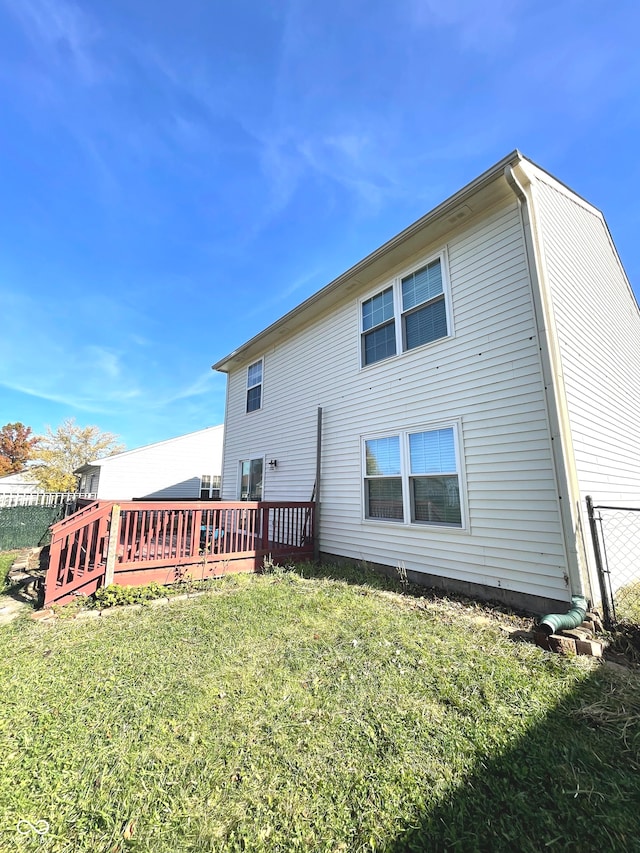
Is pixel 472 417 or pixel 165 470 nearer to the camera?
pixel 472 417

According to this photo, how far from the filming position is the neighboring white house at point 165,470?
59.3 feet

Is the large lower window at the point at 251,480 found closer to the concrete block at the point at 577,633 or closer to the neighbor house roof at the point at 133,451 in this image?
the concrete block at the point at 577,633

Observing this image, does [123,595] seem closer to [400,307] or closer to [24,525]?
[400,307]

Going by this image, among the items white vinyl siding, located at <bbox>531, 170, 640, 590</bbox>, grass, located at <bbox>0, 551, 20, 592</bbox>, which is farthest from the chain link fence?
white vinyl siding, located at <bbox>531, 170, 640, 590</bbox>

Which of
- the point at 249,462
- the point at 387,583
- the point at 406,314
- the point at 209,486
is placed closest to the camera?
the point at 387,583

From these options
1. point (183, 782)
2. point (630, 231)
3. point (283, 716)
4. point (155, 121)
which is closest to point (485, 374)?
point (283, 716)

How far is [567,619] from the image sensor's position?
10.8 feet

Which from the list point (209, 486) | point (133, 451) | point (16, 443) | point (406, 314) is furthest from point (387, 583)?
point (16, 443)

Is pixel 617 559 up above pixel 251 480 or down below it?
below

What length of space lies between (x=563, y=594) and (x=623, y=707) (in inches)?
65.0

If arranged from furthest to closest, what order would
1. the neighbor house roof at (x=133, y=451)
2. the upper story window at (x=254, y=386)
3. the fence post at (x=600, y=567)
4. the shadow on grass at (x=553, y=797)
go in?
the neighbor house roof at (x=133, y=451) → the upper story window at (x=254, y=386) → the fence post at (x=600, y=567) → the shadow on grass at (x=553, y=797)

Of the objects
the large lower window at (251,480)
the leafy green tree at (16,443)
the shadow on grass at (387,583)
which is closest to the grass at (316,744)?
the shadow on grass at (387,583)

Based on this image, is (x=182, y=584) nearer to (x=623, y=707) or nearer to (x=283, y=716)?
(x=283, y=716)

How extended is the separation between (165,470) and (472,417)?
59.2 feet
